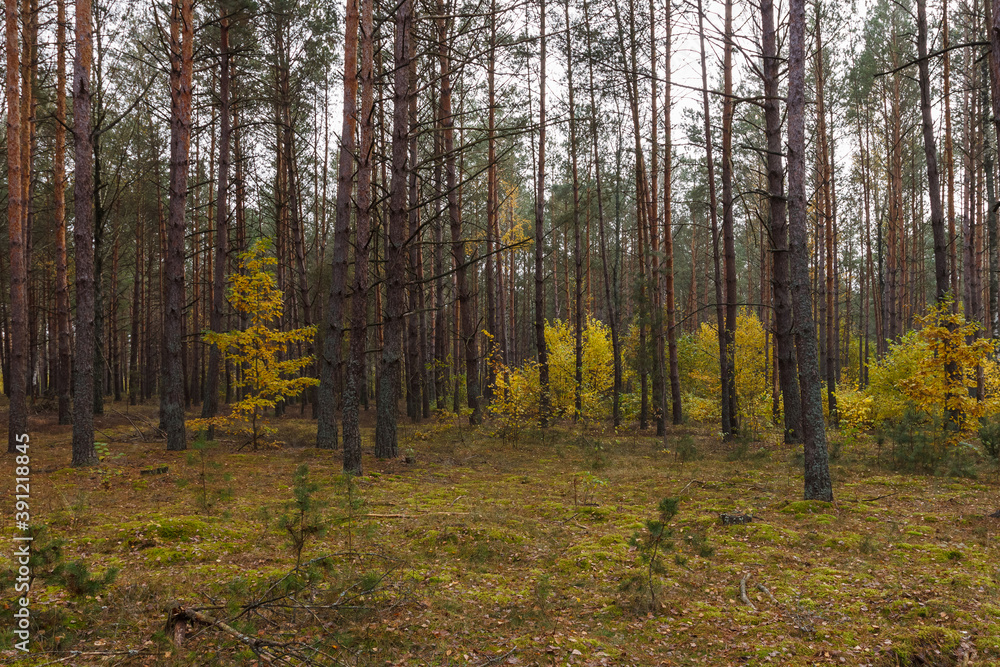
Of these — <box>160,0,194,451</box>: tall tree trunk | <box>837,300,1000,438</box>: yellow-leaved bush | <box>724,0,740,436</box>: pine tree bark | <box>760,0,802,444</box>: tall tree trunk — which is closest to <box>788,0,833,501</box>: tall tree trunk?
<box>760,0,802,444</box>: tall tree trunk

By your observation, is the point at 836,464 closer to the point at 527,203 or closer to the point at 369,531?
the point at 369,531

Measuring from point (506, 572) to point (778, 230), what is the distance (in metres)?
6.87

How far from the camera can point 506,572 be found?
16.9ft

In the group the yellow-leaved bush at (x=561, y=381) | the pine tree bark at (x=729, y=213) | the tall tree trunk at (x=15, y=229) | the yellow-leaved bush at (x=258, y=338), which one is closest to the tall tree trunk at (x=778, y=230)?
the pine tree bark at (x=729, y=213)

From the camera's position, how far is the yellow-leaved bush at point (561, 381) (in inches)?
596

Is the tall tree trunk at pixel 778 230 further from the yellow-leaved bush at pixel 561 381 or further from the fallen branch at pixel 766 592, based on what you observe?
the yellow-leaved bush at pixel 561 381

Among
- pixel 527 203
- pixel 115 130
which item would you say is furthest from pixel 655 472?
pixel 527 203

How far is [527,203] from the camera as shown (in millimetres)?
33938

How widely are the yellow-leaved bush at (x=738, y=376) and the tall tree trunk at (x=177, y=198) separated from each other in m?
13.6

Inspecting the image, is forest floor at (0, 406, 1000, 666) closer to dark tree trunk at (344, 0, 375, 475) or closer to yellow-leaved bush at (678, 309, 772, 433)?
dark tree trunk at (344, 0, 375, 475)

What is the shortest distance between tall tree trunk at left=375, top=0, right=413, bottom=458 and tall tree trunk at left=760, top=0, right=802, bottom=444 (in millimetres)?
5785

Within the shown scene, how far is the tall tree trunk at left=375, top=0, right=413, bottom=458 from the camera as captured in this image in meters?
9.76

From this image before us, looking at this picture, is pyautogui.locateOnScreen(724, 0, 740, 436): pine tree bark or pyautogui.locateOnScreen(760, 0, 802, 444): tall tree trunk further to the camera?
pyautogui.locateOnScreen(724, 0, 740, 436): pine tree bark

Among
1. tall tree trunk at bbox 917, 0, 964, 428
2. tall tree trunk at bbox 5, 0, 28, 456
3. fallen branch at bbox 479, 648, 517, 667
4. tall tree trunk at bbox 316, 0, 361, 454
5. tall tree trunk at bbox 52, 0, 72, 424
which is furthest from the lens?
tall tree trunk at bbox 52, 0, 72, 424
